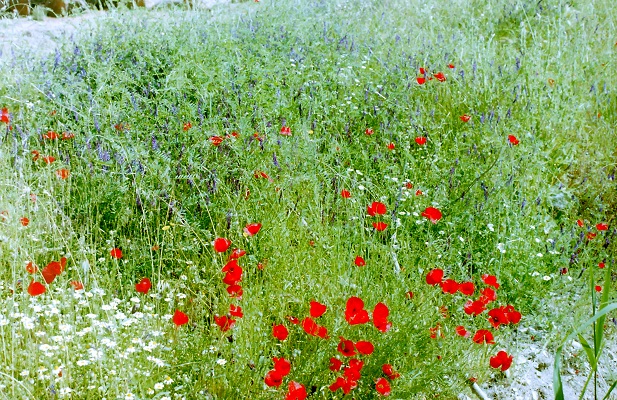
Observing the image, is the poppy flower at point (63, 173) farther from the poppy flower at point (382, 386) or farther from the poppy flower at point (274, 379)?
the poppy flower at point (382, 386)

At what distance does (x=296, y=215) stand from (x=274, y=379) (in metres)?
1.20

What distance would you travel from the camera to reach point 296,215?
305cm

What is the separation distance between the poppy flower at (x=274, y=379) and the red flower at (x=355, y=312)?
0.27m

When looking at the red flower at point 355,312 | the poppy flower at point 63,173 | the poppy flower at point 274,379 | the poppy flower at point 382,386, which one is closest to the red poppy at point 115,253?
the poppy flower at point 63,173

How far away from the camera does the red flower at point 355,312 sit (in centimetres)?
200

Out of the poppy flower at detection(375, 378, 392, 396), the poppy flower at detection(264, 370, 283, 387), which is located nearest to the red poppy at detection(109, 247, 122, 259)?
the poppy flower at detection(264, 370, 283, 387)

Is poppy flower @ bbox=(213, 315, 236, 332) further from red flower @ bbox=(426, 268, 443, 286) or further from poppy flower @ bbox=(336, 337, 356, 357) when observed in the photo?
red flower @ bbox=(426, 268, 443, 286)

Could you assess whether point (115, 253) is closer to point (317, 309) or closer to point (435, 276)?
point (317, 309)

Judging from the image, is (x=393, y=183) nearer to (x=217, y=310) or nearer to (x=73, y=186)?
(x=217, y=310)

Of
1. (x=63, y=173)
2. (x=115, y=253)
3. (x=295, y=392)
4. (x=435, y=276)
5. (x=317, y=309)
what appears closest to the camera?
(x=295, y=392)

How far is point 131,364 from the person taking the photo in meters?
2.19

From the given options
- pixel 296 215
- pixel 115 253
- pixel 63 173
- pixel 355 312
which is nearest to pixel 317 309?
pixel 355 312

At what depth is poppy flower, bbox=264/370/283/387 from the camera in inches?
75.9

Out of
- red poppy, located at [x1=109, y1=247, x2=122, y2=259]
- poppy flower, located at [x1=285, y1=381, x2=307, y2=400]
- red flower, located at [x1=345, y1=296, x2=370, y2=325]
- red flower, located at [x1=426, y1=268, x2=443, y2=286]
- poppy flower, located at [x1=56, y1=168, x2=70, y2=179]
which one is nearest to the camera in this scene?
poppy flower, located at [x1=285, y1=381, x2=307, y2=400]
